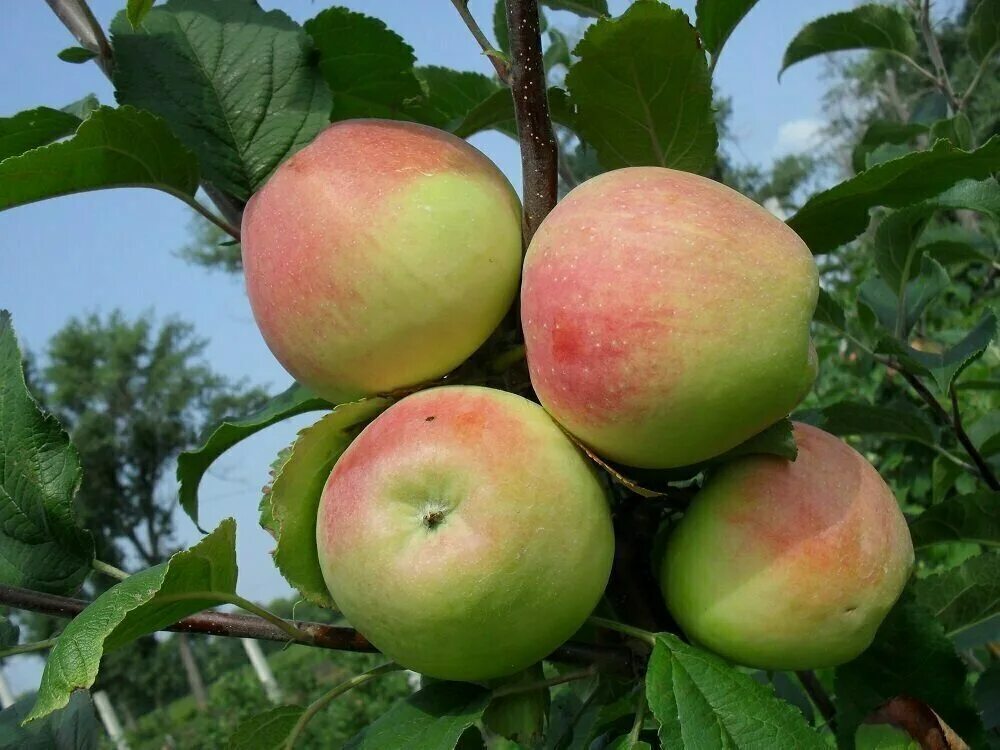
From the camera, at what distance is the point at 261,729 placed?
70cm

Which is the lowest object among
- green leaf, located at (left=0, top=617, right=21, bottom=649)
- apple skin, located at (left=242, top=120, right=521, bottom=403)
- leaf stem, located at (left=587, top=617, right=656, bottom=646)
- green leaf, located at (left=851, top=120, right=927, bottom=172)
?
leaf stem, located at (left=587, top=617, right=656, bottom=646)

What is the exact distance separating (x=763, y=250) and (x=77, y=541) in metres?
0.57

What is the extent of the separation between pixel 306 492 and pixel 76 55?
455mm

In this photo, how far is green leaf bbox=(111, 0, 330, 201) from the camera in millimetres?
695

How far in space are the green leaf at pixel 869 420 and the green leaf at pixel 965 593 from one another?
0.59 feet

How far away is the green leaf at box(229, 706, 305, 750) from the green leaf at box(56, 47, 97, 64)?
1.88ft

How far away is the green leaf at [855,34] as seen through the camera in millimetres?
1479

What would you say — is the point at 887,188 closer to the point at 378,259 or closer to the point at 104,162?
the point at 378,259

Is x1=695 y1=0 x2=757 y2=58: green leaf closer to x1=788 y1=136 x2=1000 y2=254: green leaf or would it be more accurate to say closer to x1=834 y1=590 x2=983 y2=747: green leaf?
x1=788 y1=136 x2=1000 y2=254: green leaf

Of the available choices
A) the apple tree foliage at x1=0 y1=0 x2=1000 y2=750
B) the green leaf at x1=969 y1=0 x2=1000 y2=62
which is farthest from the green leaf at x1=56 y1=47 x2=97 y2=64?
the green leaf at x1=969 y1=0 x2=1000 y2=62

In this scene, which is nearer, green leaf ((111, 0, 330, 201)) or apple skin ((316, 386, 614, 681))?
apple skin ((316, 386, 614, 681))

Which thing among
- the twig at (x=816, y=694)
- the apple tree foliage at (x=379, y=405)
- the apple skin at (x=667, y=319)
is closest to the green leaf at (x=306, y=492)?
the apple tree foliage at (x=379, y=405)

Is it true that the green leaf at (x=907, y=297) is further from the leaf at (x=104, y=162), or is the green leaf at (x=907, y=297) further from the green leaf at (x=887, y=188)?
the leaf at (x=104, y=162)

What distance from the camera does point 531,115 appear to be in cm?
58
